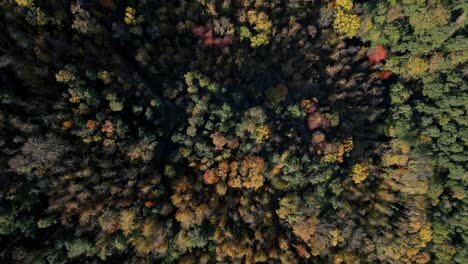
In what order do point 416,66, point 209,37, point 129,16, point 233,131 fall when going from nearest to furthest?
point 129,16, point 233,131, point 209,37, point 416,66

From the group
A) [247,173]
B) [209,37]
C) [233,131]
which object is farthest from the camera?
[209,37]

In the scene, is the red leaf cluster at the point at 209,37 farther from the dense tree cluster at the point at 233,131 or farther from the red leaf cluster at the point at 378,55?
the red leaf cluster at the point at 378,55

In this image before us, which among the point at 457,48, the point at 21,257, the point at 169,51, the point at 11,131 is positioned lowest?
the point at 21,257

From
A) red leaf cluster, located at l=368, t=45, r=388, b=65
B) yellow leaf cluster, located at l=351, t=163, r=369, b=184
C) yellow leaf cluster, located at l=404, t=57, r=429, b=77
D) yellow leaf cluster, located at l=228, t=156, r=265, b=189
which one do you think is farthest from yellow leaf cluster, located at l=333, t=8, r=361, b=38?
yellow leaf cluster, located at l=228, t=156, r=265, b=189

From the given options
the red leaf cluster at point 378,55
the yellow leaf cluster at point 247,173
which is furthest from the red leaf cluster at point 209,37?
the red leaf cluster at point 378,55

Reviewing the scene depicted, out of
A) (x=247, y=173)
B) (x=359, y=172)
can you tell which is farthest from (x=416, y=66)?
(x=247, y=173)

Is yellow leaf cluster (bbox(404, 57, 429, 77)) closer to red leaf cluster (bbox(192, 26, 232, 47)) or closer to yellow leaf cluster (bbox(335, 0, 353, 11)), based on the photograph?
yellow leaf cluster (bbox(335, 0, 353, 11))

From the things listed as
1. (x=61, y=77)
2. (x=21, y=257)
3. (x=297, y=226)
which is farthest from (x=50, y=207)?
(x=297, y=226)

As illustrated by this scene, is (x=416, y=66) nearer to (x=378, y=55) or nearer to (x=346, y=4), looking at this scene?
(x=378, y=55)

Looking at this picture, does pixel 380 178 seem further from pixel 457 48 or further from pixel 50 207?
pixel 50 207
